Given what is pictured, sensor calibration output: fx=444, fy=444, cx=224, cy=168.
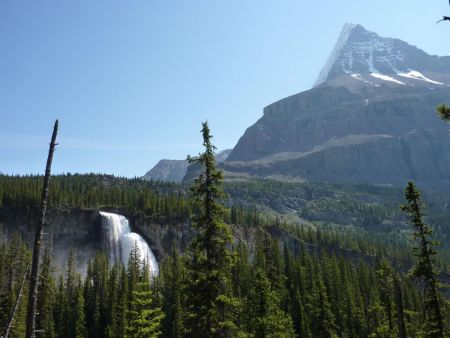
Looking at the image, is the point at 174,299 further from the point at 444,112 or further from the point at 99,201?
the point at 99,201

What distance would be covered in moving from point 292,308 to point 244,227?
280 ft

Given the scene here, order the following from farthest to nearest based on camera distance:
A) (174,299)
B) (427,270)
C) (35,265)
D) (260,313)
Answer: (174,299) → (260,313) → (427,270) → (35,265)

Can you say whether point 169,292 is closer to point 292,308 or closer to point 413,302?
point 292,308

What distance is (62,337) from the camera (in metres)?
86.4

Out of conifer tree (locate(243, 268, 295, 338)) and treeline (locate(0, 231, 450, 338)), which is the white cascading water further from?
conifer tree (locate(243, 268, 295, 338))

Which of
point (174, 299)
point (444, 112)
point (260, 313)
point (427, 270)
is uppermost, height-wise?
point (444, 112)

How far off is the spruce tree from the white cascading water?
390 ft

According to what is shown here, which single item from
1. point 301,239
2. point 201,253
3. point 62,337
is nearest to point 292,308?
point 62,337

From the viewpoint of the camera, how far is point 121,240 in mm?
150375

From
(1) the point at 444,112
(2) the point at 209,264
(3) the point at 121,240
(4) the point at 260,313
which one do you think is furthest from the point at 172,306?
(1) the point at 444,112

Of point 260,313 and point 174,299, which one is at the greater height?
point 260,313

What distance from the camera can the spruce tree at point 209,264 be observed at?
26.7 m

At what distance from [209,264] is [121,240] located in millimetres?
128913

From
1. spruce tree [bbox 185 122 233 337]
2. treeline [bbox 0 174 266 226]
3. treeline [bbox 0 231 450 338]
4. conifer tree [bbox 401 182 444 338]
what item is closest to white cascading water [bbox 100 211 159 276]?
treeline [bbox 0 174 266 226]
